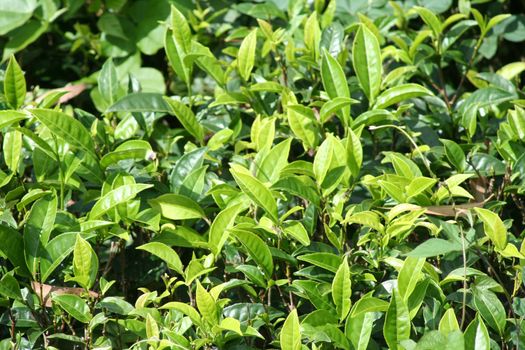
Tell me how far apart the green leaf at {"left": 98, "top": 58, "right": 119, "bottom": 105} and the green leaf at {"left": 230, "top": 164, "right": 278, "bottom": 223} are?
2.45 feet

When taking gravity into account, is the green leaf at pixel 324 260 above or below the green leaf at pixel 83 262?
below

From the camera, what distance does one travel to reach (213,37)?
314 cm

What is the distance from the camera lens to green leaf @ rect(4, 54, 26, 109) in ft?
6.76

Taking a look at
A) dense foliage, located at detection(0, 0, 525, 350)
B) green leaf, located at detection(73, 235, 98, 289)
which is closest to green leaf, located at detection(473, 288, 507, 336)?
dense foliage, located at detection(0, 0, 525, 350)

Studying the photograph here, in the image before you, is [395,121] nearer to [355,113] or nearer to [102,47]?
[355,113]

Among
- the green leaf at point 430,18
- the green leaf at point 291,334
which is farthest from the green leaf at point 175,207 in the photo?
the green leaf at point 430,18

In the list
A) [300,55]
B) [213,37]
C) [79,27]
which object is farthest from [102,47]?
[300,55]

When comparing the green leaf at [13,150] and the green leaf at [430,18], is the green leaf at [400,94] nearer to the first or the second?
the green leaf at [430,18]

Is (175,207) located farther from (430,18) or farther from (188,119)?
(430,18)

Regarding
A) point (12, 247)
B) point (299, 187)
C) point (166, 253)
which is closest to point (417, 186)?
point (299, 187)

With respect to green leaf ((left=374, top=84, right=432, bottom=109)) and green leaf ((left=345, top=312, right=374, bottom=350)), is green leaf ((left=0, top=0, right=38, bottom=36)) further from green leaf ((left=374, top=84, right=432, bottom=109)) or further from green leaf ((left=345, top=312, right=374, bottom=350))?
green leaf ((left=345, top=312, right=374, bottom=350))

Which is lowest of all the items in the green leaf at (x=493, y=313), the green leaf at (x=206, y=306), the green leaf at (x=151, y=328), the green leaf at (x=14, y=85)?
the green leaf at (x=493, y=313)

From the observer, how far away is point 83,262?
172cm

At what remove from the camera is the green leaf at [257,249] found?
5.64ft
